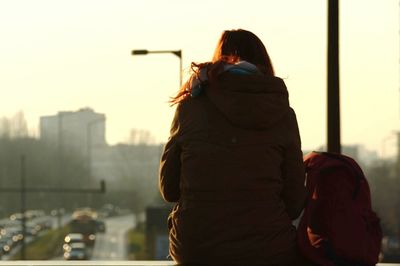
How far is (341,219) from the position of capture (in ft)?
15.1

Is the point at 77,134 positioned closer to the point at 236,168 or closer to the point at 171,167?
the point at 171,167

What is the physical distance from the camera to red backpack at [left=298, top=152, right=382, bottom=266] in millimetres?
4586

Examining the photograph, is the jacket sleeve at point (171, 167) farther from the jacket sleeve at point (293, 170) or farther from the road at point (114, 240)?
the road at point (114, 240)

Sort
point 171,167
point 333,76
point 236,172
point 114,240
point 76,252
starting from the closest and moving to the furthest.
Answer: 1. point 236,172
2. point 171,167
3. point 333,76
4. point 76,252
5. point 114,240

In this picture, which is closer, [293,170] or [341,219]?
[293,170]

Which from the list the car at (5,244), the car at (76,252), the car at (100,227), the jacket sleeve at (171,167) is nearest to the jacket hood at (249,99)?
the jacket sleeve at (171,167)

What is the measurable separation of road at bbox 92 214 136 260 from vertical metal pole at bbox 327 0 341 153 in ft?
122

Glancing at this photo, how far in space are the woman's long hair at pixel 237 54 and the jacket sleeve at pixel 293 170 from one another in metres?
0.23

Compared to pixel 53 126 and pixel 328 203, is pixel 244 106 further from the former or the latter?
pixel 53 126

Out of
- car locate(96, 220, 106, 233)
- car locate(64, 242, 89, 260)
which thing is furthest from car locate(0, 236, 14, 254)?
car locate(96, 220, 106, 233)

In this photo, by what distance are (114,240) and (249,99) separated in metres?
57.8

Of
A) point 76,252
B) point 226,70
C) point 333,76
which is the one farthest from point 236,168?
point 76,252

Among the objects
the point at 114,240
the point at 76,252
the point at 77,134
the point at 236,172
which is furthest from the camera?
the point at 114,240

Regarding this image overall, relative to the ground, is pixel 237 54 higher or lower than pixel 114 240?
higher
